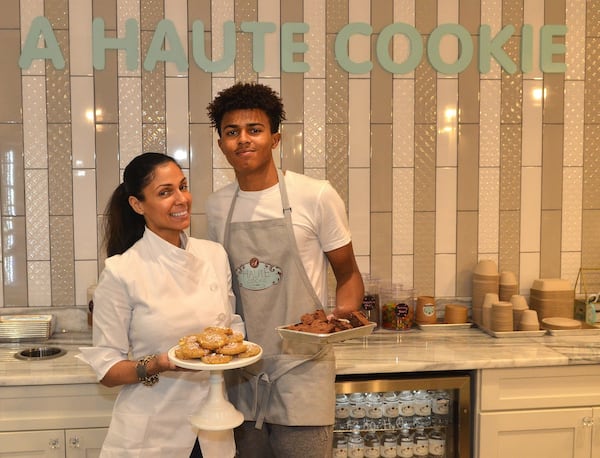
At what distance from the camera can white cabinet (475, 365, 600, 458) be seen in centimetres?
252

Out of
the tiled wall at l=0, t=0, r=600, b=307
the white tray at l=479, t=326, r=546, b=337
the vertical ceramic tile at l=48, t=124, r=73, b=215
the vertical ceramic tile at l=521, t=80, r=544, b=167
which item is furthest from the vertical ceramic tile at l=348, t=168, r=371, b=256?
the vertical ceramic tile at l=48, t=124, r=73, b=215

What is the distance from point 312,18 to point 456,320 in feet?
4.99

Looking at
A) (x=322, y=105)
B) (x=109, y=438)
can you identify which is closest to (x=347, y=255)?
(x=109, y=438)

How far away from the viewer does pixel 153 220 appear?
1885mm

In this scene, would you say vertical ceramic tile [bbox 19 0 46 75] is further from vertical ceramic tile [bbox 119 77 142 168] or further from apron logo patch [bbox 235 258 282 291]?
apron logo patch [bbox 235 258 282 291]

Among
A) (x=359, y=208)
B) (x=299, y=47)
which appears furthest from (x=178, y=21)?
(x=359, y=208)

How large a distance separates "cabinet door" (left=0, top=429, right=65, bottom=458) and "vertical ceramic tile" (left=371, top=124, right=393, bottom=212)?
165cm

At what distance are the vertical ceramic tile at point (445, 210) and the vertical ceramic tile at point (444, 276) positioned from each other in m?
0.03

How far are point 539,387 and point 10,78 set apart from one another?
2554 mm

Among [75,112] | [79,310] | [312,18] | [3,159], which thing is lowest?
[79,310]

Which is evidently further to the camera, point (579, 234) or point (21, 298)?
point (579, 234)

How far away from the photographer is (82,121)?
2.90m

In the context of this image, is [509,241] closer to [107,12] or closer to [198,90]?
[198,90]

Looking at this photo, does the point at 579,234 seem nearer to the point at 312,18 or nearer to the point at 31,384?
the point at 312,18
